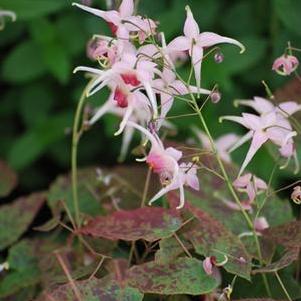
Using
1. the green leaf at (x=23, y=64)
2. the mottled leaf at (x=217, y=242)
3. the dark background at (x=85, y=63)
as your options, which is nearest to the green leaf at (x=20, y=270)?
the mottled leaf at (x=217, y=242)

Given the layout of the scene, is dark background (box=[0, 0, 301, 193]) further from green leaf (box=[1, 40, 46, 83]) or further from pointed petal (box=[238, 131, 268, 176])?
pointed petal (box=[238, 131, 268, 176])

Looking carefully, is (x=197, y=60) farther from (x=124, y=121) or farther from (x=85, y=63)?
(x=85, y=63)

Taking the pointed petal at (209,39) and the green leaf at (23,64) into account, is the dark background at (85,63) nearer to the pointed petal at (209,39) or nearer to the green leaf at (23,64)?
the green leaf at (23,64)

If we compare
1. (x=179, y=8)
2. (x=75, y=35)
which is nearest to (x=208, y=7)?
(x=179, y=8)

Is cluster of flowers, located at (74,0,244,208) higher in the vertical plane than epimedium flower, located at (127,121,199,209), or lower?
higher

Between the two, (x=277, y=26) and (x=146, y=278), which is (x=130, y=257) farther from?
(x=277, y=26)

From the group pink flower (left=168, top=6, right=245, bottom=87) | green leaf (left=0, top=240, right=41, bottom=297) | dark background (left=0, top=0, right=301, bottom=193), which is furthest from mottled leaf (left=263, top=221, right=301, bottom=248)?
dark background (left=0, top=0, right=301, bottom=193)

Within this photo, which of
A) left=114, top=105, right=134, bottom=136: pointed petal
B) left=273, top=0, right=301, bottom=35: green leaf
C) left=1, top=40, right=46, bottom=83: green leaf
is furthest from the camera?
left=1, top=40, right=46, bottom=83: green leaf

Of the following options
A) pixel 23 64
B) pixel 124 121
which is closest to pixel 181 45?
pixel 124 121
